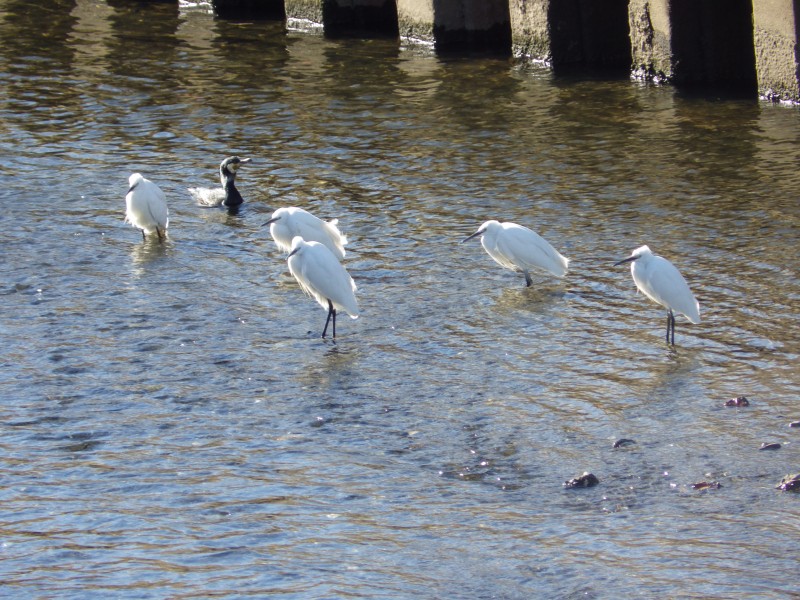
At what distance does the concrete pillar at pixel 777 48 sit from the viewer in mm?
13391

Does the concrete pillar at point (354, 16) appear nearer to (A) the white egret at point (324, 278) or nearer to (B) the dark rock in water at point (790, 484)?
(A) the white egret at point (324, 278)

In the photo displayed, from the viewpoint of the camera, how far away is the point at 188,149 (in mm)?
13805

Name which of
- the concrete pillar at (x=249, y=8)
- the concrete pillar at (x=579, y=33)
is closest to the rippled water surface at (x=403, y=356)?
the concrete pillar at (x=579, y=33)

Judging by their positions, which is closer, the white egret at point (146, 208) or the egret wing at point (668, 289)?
the egret wing at point (668, 289)

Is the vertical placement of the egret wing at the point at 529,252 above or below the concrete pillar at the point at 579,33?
below

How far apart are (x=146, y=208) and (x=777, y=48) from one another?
782 cm

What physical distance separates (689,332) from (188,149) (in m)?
7.45

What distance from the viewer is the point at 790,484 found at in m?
5.79

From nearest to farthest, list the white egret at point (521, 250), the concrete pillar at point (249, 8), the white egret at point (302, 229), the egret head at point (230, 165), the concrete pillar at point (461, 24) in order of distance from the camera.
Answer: the white egret at point (521, 250), the white egret at point (302, 229), the egret head at point (230, 165), the concrete pillar at point (461, 24), the concrete pillar at point (249, 8)

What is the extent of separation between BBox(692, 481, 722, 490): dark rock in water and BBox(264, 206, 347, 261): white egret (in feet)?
14.5

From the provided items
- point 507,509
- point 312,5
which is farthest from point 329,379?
point 312,5

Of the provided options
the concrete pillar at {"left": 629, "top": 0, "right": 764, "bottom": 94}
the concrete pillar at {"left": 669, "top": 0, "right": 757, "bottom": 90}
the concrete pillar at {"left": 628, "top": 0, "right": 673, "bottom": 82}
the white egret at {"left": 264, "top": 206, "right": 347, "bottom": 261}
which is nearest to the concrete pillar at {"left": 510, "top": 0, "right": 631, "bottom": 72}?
the concrete pillar at {"left": 628, "top": 0, "right": 673, "bottom": 82}

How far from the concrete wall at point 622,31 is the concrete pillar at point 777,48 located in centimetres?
1

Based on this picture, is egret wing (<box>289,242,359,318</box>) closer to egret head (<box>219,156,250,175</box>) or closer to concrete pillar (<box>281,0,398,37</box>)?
egret head (<box>219,156,250,175</box>)
